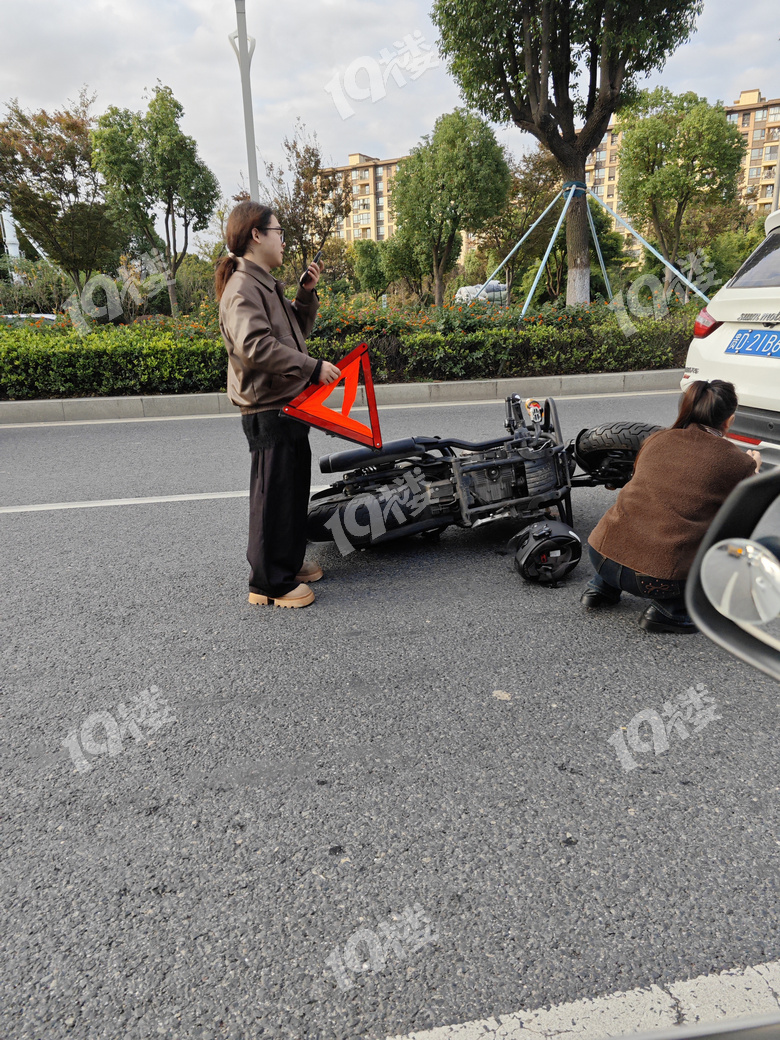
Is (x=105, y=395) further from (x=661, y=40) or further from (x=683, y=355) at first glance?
(x=661, y=40)

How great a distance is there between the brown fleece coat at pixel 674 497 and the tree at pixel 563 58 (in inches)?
476

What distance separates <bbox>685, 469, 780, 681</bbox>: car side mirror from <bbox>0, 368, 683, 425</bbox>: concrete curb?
820 centimetres

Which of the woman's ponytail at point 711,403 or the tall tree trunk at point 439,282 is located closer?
the woman's ponytail at point 711,403

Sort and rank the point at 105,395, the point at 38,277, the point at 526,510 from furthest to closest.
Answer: the point at 38,277, the point at 105,395, the point at 526,510

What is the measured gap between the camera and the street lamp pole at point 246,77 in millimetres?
11211

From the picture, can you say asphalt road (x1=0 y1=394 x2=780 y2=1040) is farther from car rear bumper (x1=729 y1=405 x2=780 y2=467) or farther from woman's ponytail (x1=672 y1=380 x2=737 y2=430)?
car rear bumper (x1=729 y1=405 x2=780 y2=467)

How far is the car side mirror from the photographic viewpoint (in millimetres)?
858

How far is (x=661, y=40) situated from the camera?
42.6 feet

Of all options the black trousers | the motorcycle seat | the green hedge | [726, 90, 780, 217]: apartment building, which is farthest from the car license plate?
[726, 90, 780, 217]: apartment building

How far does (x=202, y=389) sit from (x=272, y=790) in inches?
321

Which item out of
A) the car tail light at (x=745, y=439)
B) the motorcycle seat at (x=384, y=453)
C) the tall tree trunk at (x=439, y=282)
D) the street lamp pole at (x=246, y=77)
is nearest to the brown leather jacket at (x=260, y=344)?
the motorcycle seat at (x=384, y=453)

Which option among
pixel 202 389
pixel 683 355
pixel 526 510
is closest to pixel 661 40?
pixel 683 355

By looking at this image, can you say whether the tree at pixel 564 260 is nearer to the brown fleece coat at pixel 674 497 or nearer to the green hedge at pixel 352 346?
the green hedge at pixel 352 346

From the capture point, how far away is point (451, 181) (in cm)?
2916
